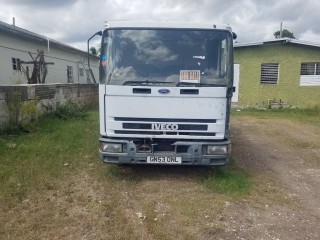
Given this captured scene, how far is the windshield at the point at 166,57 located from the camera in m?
4.39

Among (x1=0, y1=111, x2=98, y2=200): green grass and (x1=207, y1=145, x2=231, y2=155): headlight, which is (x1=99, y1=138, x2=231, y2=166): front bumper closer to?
(x1=207, y1=145, x2=231, y2=155): headlight

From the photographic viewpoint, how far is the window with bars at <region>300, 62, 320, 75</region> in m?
14.9

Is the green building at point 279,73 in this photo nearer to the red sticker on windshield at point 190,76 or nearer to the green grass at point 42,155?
the green grass at point 42,155

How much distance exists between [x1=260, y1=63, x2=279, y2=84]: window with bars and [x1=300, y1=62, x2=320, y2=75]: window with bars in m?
1.23

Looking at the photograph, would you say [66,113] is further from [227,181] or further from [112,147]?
A: [227,181]

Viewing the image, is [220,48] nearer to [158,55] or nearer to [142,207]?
[158,55]

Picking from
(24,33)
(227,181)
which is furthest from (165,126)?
(24,33)

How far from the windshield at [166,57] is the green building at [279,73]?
11.5m

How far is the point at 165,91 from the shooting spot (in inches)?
172

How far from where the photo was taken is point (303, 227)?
349 cm

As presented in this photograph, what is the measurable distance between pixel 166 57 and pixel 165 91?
52cm

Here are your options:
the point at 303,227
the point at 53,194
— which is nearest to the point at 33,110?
the point at 53,194

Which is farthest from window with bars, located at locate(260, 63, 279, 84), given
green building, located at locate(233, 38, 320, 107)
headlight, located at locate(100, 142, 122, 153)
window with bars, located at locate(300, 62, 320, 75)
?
headlight, located at locate(100, 142, 122, 153)

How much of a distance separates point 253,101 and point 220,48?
11.9m
